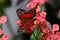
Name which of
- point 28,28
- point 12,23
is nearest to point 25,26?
point 28,28

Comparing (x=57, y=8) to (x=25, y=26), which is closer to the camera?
(x=25, y=26)

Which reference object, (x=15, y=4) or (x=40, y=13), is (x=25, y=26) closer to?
(x=40, y=13)

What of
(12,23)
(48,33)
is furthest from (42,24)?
(12,23)

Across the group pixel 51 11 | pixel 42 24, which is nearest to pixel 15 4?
pixel 51 11

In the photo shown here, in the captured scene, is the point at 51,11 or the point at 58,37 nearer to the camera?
the point at 58,37

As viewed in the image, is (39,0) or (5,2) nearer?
(39,0)

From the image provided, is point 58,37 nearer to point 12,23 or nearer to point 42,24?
point 42,24

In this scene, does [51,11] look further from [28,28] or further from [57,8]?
[28,28]
